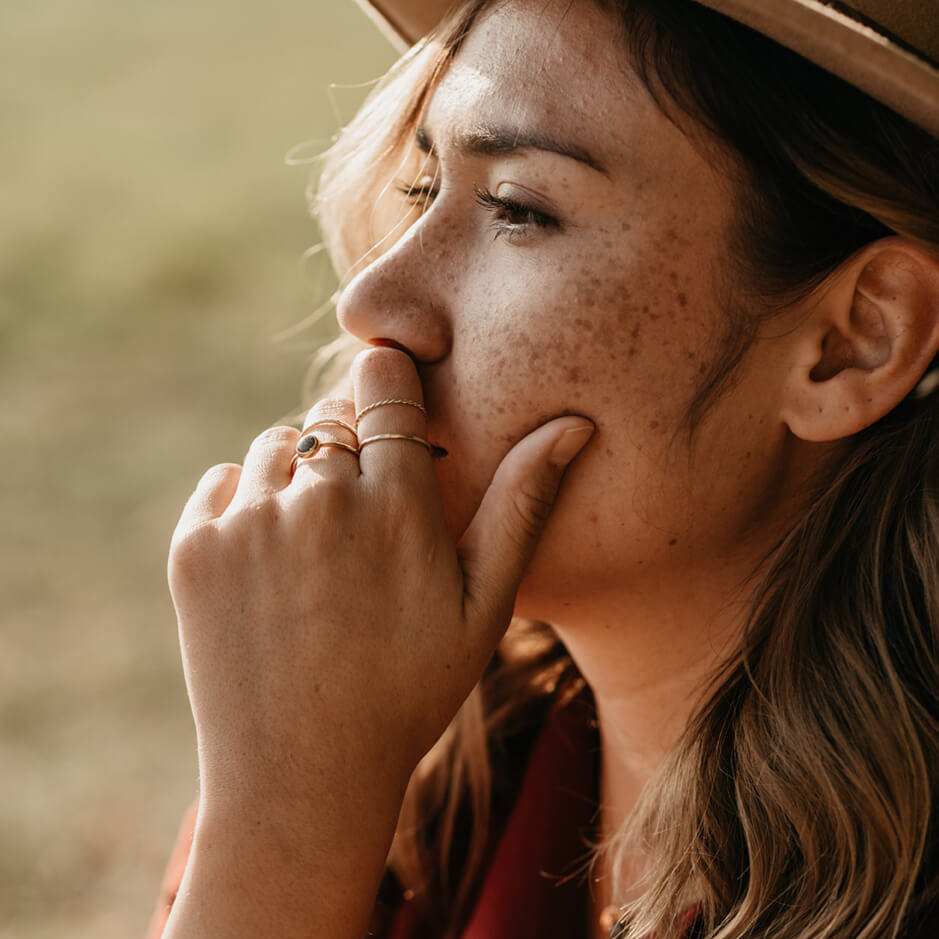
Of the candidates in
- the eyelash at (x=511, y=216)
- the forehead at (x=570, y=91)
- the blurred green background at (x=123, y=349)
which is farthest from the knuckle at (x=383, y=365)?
the blurred green background at (x=123, y=349)

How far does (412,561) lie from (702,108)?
717 mm

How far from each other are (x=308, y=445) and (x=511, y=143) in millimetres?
503

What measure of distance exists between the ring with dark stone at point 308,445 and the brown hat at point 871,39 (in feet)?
2.50

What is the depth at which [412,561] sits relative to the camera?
1.50 metres

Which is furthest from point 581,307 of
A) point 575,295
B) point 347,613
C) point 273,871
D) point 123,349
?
point 123,349

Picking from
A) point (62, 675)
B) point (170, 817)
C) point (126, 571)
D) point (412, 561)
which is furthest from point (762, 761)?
point (126, 571)

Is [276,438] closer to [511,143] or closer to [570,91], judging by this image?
[511,143]

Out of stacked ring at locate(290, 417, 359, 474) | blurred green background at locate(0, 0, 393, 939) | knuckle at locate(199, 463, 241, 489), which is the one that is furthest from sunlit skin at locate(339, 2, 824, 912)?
blurred green background at locate(0, 0, 393, 939)

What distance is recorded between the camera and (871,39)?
1.32 meters

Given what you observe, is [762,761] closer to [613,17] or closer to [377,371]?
[377,371]

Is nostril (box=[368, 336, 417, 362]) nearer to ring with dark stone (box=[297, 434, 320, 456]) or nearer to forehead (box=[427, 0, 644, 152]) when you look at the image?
ring with dark stone (box=[297, 434, 320, 456])

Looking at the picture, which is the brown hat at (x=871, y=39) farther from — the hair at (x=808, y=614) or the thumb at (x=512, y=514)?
the thumb at (x=512, y=514)

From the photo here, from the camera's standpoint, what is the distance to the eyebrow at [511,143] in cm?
149

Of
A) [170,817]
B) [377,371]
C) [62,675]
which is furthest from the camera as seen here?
[62,675]
